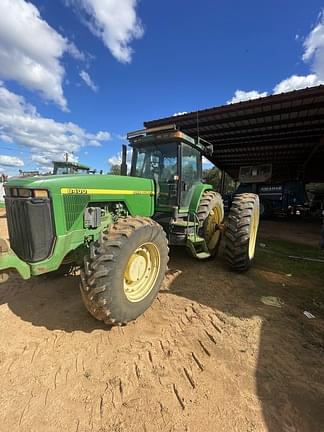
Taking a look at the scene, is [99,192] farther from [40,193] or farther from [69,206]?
[40,193]

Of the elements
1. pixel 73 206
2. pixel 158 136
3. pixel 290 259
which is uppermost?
pixel 158 136

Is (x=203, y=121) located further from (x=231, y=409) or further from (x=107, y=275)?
(x=231, y=409)

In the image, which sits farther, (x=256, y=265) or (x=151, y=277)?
(x=256, y=265)

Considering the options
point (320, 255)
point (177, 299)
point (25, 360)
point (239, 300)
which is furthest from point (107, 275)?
point (320, 255)

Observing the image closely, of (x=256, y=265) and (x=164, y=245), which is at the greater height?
(x=164, y=245)

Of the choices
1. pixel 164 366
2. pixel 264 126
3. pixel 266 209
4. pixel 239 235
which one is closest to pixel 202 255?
pixel 239 235

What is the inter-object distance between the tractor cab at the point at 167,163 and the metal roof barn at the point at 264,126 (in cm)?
92

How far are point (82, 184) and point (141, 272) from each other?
1303 mm

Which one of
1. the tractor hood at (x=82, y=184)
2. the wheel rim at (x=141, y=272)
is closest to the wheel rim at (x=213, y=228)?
the tractor hood at (x=82, y=184)

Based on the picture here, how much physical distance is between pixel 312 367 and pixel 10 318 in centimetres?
330

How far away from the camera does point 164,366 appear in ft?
7.54

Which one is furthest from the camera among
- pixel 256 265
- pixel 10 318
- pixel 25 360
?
pixel 256 265

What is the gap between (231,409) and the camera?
1894mm

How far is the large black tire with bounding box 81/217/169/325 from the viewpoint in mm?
2486
